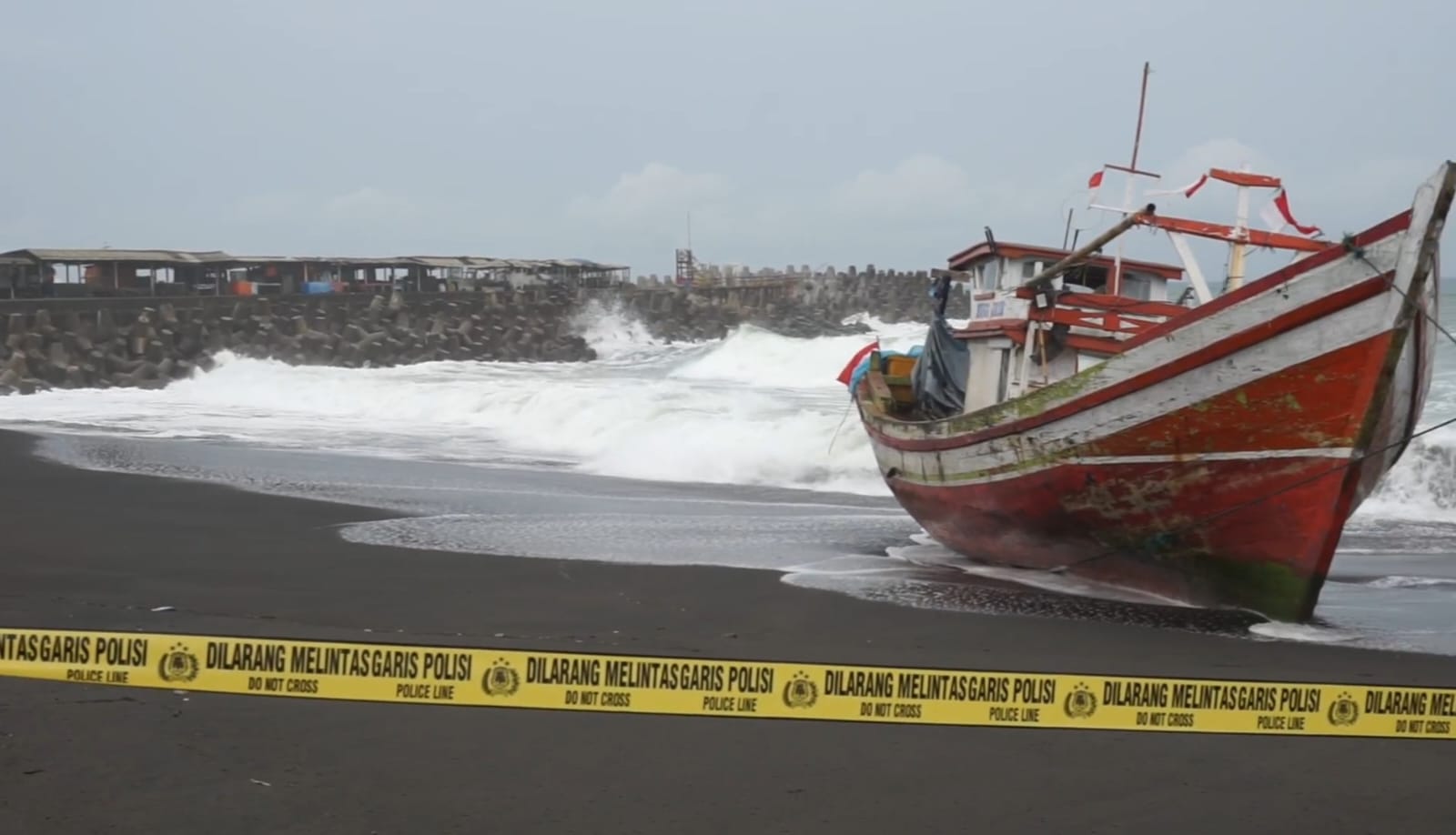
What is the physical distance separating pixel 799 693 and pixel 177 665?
101 inches

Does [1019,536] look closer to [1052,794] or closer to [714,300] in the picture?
[1052,794]

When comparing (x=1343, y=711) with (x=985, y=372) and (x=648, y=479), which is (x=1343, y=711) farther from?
(x=648, y=479)

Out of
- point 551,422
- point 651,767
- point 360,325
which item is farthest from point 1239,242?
point 360,325

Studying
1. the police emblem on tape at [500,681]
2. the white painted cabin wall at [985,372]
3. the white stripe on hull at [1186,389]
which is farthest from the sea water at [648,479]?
the police emblem on tape at [500,681]

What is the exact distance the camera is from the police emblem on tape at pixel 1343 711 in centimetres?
596

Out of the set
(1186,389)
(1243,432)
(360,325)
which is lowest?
(1243,432)

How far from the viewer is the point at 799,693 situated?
577 cm

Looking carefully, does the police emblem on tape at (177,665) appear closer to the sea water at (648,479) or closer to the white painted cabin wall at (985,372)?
the sea water at (648,479)

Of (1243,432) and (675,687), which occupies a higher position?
(1243,432)

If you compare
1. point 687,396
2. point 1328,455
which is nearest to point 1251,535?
point 1328,455

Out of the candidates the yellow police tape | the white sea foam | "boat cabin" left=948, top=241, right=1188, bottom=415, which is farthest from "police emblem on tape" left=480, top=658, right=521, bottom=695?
the white sea foam

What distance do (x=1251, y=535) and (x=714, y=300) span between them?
72.2 meters

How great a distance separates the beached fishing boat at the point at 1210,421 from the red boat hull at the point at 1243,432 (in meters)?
0.01

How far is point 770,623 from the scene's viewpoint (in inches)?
348
